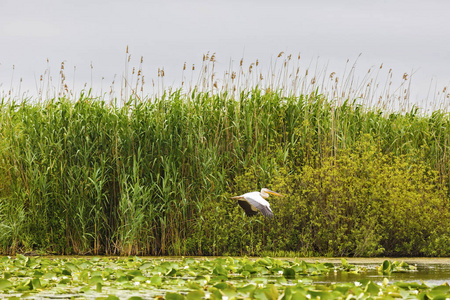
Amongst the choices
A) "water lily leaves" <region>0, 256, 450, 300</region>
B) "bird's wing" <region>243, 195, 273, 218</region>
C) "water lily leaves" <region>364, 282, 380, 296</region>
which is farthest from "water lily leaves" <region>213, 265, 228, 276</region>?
"water lily leaves" <region>364, 282, 380, 296</region>

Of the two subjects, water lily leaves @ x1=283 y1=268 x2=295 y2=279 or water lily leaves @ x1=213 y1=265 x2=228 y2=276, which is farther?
water lily leaves @ x1=283 y1=268 x2=295 y2=279

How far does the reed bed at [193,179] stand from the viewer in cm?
870

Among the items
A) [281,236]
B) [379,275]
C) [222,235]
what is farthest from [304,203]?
[379,275]

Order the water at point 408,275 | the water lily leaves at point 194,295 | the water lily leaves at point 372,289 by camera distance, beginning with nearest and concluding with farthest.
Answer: the water lily leaves at point 194,295
the water lily leaves at point 372,289
the water at point 408,275

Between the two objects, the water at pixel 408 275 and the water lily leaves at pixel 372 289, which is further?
the water at pixel 408 275

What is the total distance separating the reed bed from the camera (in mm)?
8703

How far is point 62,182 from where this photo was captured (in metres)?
9.05

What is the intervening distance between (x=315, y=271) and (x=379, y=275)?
2.23 ft

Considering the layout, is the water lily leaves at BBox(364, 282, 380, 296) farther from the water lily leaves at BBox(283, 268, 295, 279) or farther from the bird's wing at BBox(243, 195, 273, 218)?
the bird's wing at BBox(243, 195, 273, 218)

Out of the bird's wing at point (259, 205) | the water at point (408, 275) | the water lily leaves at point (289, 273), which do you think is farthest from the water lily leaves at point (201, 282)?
the bird's wing at point (259, 205)

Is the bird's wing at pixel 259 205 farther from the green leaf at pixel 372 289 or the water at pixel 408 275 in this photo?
the green leaf at pixel 372 289

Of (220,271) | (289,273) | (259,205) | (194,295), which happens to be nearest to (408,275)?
(289,273)

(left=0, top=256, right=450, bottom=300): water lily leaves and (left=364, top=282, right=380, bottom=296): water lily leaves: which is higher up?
(left=364, top=282, right=380, bottom=296): water lily leaves

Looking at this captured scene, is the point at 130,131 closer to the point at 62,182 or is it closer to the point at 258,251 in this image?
the point at 62,182
